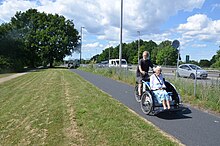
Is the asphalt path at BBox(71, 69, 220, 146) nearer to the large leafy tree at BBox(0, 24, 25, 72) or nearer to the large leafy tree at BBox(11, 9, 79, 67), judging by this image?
the large leafy tree at BBox(0, 24, 25, 72)

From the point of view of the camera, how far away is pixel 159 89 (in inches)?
288

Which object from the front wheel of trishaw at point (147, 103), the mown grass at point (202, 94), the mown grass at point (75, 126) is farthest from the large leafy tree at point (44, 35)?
the front wheel of trishaw at point (147, 103)

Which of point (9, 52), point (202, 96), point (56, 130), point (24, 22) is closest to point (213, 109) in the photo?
point (202, 96)

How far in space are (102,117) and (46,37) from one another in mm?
53708

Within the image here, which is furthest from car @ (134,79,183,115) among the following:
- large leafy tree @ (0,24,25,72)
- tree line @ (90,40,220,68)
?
tree line @ (90,40,220,68)

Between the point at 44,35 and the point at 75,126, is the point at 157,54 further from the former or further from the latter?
the point at 75,126

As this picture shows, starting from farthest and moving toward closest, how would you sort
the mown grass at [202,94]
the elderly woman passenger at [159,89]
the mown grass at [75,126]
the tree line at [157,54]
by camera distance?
1. the tree line at [157,54]
2. the mown grass at [202,94]
3. the elderly woman passenger at [159,89]
4. the mown grass at [75,126]

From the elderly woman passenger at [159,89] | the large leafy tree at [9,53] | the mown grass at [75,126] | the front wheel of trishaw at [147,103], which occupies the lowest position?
the mown grass at [75,126]

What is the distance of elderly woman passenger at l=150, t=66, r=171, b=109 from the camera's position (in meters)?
7.00

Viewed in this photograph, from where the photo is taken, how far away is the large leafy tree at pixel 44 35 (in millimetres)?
57812

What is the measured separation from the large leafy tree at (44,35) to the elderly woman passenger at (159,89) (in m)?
52.2

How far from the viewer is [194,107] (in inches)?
340

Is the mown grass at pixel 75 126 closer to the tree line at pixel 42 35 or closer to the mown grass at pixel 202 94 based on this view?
the mown grass at pixel 202 94

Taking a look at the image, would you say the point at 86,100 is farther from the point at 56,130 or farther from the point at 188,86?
the point at 188,86
